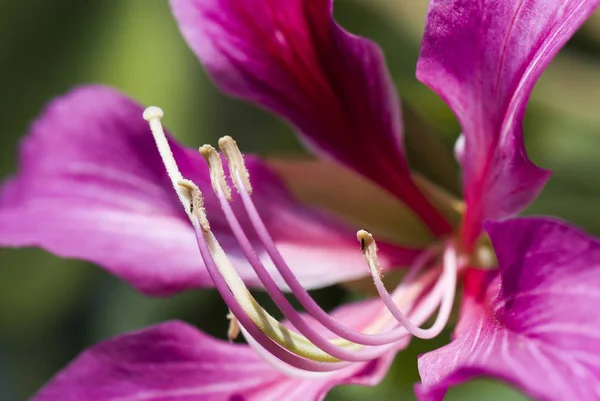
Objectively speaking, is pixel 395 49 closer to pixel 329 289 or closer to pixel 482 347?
pixel 329 289

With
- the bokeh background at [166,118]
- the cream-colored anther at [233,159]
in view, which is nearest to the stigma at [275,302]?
the cream-colored anther at [233,159]

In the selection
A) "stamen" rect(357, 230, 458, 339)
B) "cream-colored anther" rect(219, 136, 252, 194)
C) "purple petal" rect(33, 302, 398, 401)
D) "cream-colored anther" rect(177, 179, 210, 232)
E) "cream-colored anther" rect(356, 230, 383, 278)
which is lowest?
"purple petal" rect(33, 302, 398, 401)

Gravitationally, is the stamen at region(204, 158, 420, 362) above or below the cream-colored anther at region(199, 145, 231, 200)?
below

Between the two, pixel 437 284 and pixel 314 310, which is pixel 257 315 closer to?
pixel 314 310

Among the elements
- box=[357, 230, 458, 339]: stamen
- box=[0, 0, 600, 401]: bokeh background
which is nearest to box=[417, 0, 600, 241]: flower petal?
box=[357, 230, 458, 339]: stamen

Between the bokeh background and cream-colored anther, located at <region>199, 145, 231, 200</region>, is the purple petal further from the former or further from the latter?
the bokeh background

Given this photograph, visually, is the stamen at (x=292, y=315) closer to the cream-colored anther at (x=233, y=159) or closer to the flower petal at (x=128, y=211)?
the cream-colored anther at (x=233, y=159)

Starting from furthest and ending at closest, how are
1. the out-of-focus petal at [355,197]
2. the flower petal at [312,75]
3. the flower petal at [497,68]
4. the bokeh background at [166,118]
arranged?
the bokeh background at [166,118] → the out-of-focus petal at [355,197] → the flower petal at [312,75] → the flower petal at [497,68]
